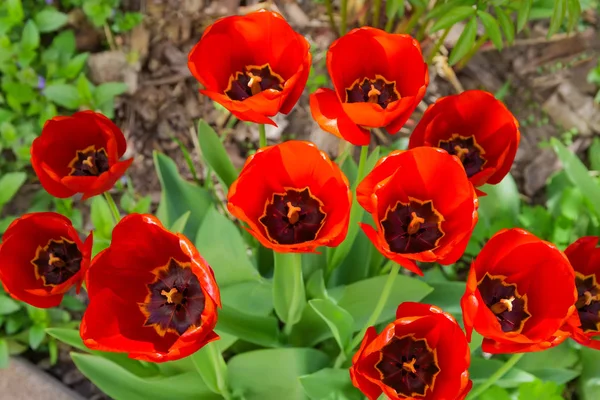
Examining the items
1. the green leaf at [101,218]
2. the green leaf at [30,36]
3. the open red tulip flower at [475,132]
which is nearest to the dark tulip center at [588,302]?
the open red tulip flower at [475,132]

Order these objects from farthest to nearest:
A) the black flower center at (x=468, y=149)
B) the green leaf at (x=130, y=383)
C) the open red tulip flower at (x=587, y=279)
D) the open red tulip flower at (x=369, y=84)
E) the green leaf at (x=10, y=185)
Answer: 1. the green leaf at (x=10, y=185)
2. the green leaf at (x=130, y=383)
3. the black flower center at (x=468, y=149)
4. the open red tulip flower at (x=587, y=279)
5. the open red tulip flower at (x=369, y=84)

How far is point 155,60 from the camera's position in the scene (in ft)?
9.00

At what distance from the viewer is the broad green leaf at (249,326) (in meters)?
1.48

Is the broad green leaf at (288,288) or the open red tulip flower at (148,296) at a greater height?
the open red tulip flower at (148,296)

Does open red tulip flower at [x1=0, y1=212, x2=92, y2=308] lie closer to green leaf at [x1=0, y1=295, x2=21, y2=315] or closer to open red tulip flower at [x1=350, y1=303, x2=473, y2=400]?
open red tulip flower at [x1=350, y1=303, x2=473, y2=400]

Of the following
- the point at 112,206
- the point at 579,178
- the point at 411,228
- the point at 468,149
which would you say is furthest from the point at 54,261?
the point at 579,178

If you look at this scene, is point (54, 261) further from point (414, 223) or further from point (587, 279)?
point (587, 279)

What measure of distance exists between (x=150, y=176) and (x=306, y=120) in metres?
0.72

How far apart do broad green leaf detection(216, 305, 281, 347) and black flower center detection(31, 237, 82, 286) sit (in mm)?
371

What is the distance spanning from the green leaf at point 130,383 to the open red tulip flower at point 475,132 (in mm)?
861

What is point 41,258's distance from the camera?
1357 mm

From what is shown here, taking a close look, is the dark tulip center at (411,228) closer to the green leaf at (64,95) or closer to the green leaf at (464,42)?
the green leaf at (464,42)

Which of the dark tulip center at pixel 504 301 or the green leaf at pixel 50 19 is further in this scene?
the green leaf at pixel 50 19

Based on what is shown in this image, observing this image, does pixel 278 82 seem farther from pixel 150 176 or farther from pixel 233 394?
pixel 150 176
